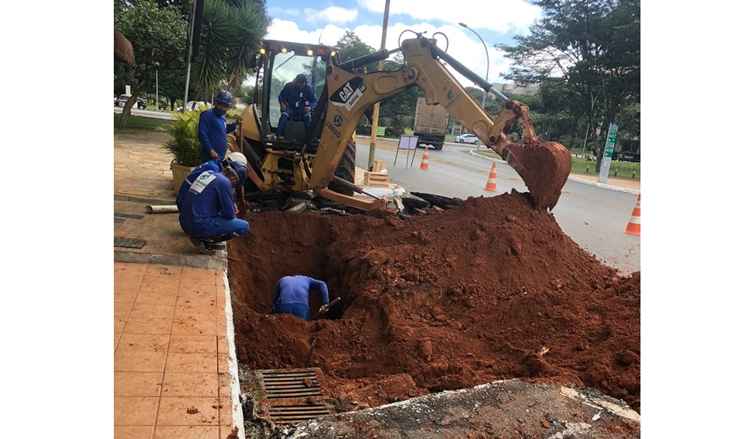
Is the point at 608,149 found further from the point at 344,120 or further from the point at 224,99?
the point at 224,99

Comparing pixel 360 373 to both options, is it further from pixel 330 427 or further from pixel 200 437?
pixel 200 437

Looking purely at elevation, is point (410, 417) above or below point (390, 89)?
below

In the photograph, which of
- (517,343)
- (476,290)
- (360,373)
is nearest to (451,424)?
(360,373)

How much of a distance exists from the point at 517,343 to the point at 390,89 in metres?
3.81

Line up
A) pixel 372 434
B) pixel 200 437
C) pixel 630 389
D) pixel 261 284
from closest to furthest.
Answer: pixel 200 437, pixel 372 434, pixel 630 389, pixel 261 284

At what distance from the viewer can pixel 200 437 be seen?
95.3 inches

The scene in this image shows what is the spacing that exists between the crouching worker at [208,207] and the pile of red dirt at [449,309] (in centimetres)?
63

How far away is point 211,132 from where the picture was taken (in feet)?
22.1

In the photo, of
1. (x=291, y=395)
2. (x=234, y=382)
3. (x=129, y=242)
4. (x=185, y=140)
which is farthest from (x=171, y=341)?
(x=185, y=140)

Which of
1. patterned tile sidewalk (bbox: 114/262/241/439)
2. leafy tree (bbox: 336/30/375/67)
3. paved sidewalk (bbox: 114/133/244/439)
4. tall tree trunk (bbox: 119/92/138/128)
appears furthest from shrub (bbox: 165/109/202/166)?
leafy tree (bbox: 336/30/375/67)

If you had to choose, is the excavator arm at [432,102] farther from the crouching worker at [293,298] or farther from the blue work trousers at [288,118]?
the crouching worker at [293,298]

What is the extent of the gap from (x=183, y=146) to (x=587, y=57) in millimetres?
15608

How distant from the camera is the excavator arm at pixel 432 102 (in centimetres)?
548

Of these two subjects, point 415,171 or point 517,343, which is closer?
point 517,343
